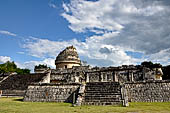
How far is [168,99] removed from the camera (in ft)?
42.5

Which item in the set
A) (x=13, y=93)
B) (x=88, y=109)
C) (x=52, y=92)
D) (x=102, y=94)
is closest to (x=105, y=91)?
(x=102, y=94)

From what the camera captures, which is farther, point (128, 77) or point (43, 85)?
point (128, 77)

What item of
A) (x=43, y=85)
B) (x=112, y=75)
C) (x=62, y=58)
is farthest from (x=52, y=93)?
(x=62, y=58)

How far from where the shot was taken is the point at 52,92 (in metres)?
14.9

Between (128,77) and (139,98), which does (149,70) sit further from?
(139,98)

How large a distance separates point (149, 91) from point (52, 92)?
26.4 feet

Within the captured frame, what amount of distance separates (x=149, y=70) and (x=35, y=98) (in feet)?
46.7

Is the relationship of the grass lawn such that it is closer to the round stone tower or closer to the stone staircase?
the stone staircase

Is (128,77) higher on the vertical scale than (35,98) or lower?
higher

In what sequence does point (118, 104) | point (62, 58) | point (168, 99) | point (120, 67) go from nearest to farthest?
1. point (118, 104)
2. point (168, 99)
3. point (120, 67)
4. point (62, 58)

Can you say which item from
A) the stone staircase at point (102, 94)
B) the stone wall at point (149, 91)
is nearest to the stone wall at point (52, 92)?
the stone staircase at point (102, 94)

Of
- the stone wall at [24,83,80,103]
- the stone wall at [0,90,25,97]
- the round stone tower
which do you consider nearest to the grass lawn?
the stone wall at [24,83,80,103]

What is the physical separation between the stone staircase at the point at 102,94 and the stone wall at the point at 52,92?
4.70 feet

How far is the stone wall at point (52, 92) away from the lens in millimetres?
14367
